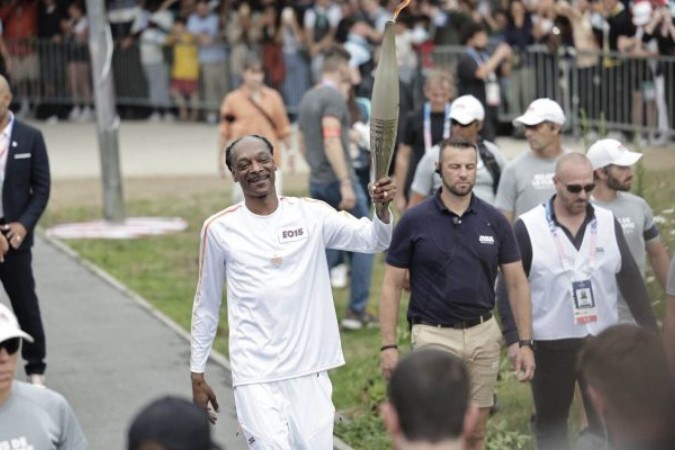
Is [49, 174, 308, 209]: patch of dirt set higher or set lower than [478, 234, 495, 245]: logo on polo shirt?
lower

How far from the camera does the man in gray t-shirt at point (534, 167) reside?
34.9ft

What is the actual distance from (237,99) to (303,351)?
7499 mm

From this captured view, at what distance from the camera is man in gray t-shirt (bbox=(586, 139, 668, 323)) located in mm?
9758

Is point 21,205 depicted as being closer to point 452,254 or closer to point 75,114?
point 452,254

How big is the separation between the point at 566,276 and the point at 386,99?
97.6 inches

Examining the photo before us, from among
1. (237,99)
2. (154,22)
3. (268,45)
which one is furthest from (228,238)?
(154,22)

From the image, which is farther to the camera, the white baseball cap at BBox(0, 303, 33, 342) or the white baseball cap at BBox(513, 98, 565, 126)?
the white baseball cap at BBox(513, 98, 565, 126)

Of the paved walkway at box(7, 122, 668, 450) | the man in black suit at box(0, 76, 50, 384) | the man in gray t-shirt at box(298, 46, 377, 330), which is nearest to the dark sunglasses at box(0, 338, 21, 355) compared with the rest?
the paved walkway at box(7, 122, 668, 450)

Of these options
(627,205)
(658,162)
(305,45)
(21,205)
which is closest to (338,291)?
(658,162)

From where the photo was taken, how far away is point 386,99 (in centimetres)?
707

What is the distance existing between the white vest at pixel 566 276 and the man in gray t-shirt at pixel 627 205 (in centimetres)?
54

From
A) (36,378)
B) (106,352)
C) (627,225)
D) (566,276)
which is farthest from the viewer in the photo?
(106,352)

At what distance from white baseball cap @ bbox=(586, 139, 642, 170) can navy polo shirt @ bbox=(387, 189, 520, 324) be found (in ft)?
3.94

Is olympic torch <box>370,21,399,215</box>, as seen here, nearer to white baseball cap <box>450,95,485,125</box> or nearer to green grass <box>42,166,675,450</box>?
green grass <box>42,166,675,450</box>
